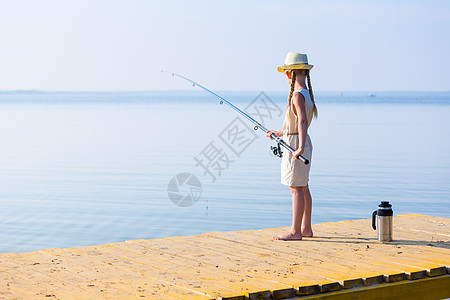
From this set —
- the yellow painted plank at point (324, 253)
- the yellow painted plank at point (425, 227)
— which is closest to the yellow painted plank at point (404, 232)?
the yellow painted plank at point (425, 227)

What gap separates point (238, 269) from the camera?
452cm

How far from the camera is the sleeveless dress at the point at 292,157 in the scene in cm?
541

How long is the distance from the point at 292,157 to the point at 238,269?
4.03ft

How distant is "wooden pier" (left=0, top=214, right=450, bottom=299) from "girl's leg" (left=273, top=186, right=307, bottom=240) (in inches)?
3.1

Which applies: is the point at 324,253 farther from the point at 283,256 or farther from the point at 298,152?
the point at 298,152

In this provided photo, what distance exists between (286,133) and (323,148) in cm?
1365

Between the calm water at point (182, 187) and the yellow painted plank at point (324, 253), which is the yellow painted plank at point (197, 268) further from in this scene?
the calm water at point (182, 187)

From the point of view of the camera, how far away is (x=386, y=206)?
17.9ft

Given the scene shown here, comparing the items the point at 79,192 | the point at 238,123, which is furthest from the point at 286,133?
the point at 238,123

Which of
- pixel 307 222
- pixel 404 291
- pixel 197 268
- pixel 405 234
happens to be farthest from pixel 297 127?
pixel 404 291

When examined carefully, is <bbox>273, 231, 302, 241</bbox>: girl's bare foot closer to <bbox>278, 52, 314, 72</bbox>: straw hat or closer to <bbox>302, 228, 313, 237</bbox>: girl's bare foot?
<bbox>302, 228, 313, 237</bbox>: girl's bare foot

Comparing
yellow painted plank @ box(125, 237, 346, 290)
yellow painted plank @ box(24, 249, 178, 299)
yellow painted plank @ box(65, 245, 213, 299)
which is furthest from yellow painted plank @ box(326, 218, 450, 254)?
yellow painted plank @ box(24, 249, 178, 299)

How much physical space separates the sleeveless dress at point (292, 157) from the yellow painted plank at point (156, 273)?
1.39m

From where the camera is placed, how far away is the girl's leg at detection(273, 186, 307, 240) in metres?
5.48
